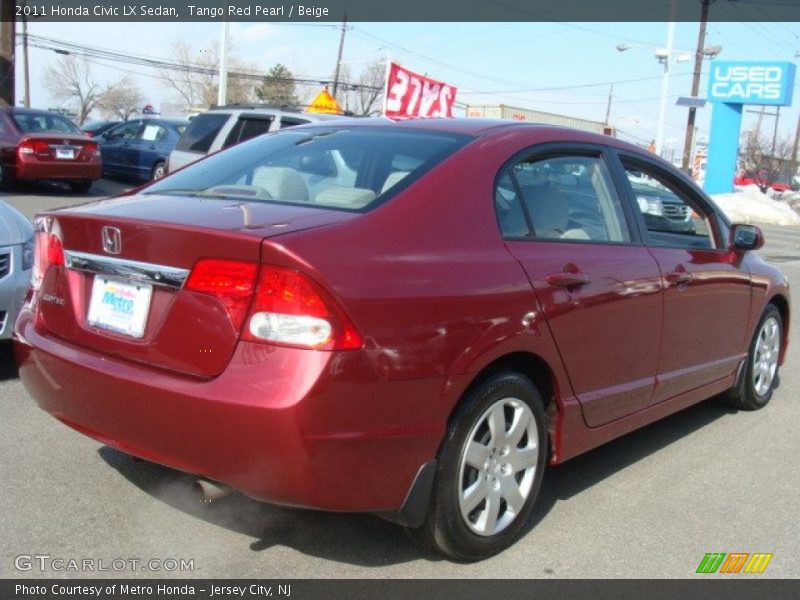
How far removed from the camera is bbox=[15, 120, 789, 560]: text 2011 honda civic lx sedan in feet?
8.72

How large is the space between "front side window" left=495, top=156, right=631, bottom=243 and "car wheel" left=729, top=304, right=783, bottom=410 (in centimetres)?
193

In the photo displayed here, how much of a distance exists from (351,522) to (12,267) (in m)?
2.88

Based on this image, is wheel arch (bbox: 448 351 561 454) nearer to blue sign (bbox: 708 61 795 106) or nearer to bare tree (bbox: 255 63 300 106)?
blue sign (bbox: 708 61 795 106)

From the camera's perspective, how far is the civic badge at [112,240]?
117 inches

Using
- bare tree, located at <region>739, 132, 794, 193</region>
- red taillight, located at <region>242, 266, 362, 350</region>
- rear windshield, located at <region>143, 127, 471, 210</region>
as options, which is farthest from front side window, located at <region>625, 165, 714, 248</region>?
bare tree, located at <region>739, 132, 794, 193</region>

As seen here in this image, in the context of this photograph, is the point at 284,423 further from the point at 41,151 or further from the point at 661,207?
the point at 41,151

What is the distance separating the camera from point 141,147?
18.2 meters

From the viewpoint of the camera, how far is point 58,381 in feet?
10.2

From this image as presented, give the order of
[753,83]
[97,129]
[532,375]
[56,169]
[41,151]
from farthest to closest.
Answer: [753,83], [97,129], [56,169], [41,151], [532,375]

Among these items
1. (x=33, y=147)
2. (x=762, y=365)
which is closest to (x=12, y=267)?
(x=762, y=365)

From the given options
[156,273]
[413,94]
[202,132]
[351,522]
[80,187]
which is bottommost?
[351,522]

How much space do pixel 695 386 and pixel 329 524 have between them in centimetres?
227
